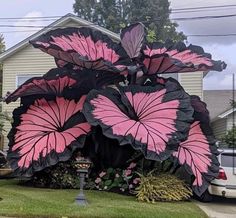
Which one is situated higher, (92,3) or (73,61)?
(92,3)

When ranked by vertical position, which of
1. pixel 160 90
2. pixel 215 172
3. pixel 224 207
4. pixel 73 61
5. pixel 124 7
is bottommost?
pixel 224 207

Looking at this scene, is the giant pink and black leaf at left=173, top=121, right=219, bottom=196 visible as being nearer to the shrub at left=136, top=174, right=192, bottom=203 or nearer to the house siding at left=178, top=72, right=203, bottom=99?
the shrub at left=136, top=174, right=192, bottom=203

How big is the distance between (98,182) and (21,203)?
3338mm

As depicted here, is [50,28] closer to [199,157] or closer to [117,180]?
[117,180]

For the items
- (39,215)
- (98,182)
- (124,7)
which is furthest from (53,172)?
(124,7)

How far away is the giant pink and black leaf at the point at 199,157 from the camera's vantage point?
12.3 metres

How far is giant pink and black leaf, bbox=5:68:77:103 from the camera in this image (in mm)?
13820

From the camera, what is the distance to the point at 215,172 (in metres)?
12.3

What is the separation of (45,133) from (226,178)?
198 inches

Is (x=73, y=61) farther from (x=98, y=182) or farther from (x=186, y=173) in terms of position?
(x=186, y=173)

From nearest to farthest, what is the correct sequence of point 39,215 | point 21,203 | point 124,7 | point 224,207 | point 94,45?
point 39,215
point 21,203
point 224,207
point 94,45
point 124,7

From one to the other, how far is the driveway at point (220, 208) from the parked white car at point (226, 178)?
319 mm

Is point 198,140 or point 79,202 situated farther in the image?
point 198,140

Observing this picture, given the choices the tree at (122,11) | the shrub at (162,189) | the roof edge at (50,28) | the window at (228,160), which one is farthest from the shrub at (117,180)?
the tree at (122,11)
